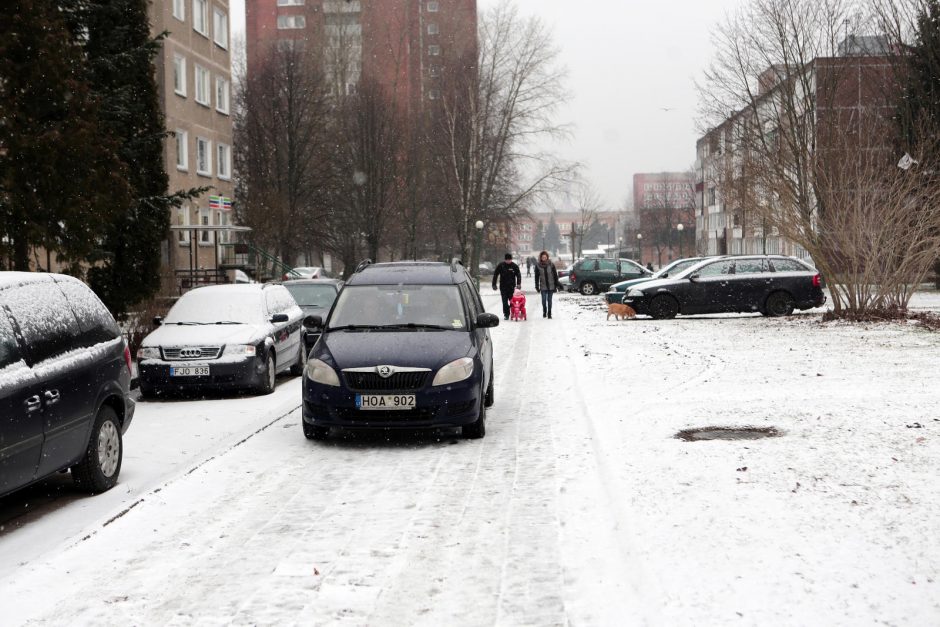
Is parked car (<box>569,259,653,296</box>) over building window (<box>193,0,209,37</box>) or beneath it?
beneath

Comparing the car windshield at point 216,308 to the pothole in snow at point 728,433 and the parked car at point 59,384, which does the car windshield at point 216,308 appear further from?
the pothole in snow at point 728,433

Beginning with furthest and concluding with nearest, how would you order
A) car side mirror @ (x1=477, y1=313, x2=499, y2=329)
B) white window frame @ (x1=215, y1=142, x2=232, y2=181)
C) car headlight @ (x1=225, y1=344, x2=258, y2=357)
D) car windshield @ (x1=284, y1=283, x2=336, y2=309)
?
white window frame @ (x1=215, y1=142, x2=232, y2=181), car windshield @ (x1=284, y1=283, x2=336, y2=309), car headlight @ (x1=225, y1=344, x2=258, y2=357), car side mirror @ (x1=477, y1=313, x2=499, y2=329)

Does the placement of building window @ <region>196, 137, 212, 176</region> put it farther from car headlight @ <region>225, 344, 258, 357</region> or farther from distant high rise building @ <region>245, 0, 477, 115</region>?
car headlight @ <region>225, 344, 258, 357</region>

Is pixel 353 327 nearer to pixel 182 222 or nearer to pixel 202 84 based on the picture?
pixel 182 222

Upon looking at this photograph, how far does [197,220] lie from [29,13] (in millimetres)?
30610

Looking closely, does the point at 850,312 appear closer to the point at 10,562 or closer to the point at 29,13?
the point at 29,13

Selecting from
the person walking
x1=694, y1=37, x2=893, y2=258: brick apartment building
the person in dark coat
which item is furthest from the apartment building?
x1=694, y1=37, x2=893, y2=258: brick apartment building

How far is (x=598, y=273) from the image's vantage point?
45.3 metres

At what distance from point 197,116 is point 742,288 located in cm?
2649

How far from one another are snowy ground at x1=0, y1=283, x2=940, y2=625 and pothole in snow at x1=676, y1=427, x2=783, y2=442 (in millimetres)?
179

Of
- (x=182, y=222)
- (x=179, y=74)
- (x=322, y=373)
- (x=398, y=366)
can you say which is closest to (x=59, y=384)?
(x=322, y=373)

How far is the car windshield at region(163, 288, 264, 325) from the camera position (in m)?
14.6

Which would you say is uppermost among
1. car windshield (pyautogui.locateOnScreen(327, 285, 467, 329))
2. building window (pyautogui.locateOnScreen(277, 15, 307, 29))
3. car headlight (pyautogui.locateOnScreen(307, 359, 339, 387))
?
building window (pyautogui.locateOnScreen(277, 15, 307, 29))

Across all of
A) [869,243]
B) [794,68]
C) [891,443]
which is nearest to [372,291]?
[891,443]
